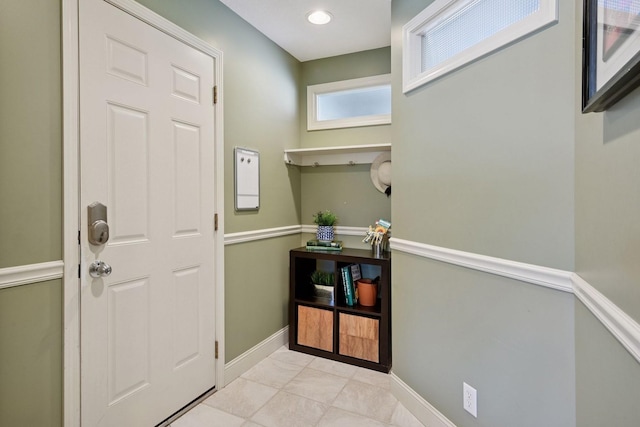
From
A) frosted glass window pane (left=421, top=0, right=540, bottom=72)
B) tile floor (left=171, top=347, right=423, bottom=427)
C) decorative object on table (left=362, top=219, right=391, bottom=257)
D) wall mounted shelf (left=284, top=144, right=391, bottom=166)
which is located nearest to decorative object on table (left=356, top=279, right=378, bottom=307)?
decorative object on table (left=362, top=219, right=391, bottom=257)

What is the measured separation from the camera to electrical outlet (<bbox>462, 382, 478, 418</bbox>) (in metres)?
1.50

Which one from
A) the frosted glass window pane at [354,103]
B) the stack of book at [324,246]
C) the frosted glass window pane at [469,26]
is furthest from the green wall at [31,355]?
the frosted glass window pane at [354,103]

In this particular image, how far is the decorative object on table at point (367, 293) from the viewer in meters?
2.53

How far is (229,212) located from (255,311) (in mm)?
802

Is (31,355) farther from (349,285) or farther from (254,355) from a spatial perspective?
(349,285)

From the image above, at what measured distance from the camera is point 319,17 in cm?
233

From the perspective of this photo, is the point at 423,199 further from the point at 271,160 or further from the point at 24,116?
the point at 24,116

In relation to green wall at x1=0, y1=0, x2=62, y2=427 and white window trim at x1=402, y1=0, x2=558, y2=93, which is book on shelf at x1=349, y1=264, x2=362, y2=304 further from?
green wall at x1=0, y1=0, x2=62, y2=427

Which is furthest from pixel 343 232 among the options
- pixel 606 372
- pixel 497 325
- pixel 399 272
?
pixel 606 372

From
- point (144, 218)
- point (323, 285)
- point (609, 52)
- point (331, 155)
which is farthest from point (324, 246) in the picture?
point (609, 52)

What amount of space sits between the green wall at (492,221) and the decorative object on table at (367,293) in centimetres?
51

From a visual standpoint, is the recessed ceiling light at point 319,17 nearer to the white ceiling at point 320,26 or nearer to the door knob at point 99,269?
the white ceiling at point 320,26

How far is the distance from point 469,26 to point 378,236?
1471 millimetres

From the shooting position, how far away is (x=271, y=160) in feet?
8.85
